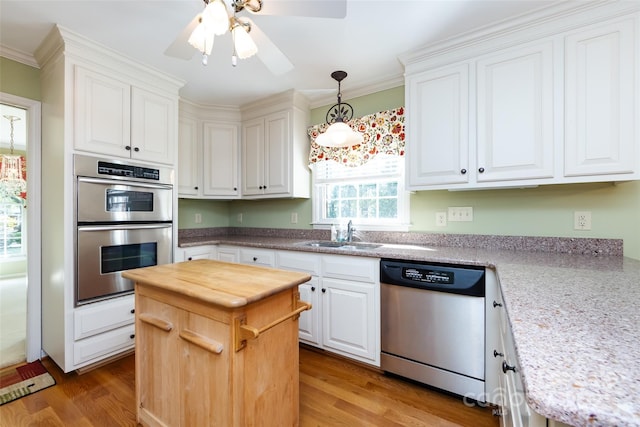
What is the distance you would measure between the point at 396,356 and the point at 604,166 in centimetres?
173

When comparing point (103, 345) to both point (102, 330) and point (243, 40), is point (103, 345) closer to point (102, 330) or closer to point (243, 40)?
point (102, 330)

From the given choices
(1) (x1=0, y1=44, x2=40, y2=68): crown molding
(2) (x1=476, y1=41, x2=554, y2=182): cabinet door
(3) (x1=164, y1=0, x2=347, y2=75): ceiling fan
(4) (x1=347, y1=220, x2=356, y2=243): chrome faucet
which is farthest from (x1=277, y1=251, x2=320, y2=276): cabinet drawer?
(1) (x1=0, y1=44, x2=40, y2=68): crown molding

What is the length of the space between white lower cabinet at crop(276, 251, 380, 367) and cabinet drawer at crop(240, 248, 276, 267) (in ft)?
0.66

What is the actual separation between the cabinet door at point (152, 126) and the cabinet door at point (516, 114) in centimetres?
261

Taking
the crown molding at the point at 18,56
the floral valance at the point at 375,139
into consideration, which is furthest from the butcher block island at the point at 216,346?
the crown molding at the point at 18,56

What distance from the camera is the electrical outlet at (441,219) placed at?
2.29m

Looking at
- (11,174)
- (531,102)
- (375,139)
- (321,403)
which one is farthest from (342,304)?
(11,174)

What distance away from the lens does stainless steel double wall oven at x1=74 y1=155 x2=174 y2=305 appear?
197 centimetres

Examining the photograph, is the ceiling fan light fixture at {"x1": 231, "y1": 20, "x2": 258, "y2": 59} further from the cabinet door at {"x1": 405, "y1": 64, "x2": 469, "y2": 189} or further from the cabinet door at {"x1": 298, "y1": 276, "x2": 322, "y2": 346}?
the cabinet door at {"x1": 298, "y1": 276, "x2": 322, "y2": 346}

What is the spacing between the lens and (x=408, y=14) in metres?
1.71

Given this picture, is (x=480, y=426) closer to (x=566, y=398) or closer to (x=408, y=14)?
(x=566, y=398)

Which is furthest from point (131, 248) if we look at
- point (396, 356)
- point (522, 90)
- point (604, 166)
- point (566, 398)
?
point (604, 166)

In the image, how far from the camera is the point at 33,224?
2180mm

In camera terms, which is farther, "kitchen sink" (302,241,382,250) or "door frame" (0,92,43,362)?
"kitchen sink" (302,241,382,250)
